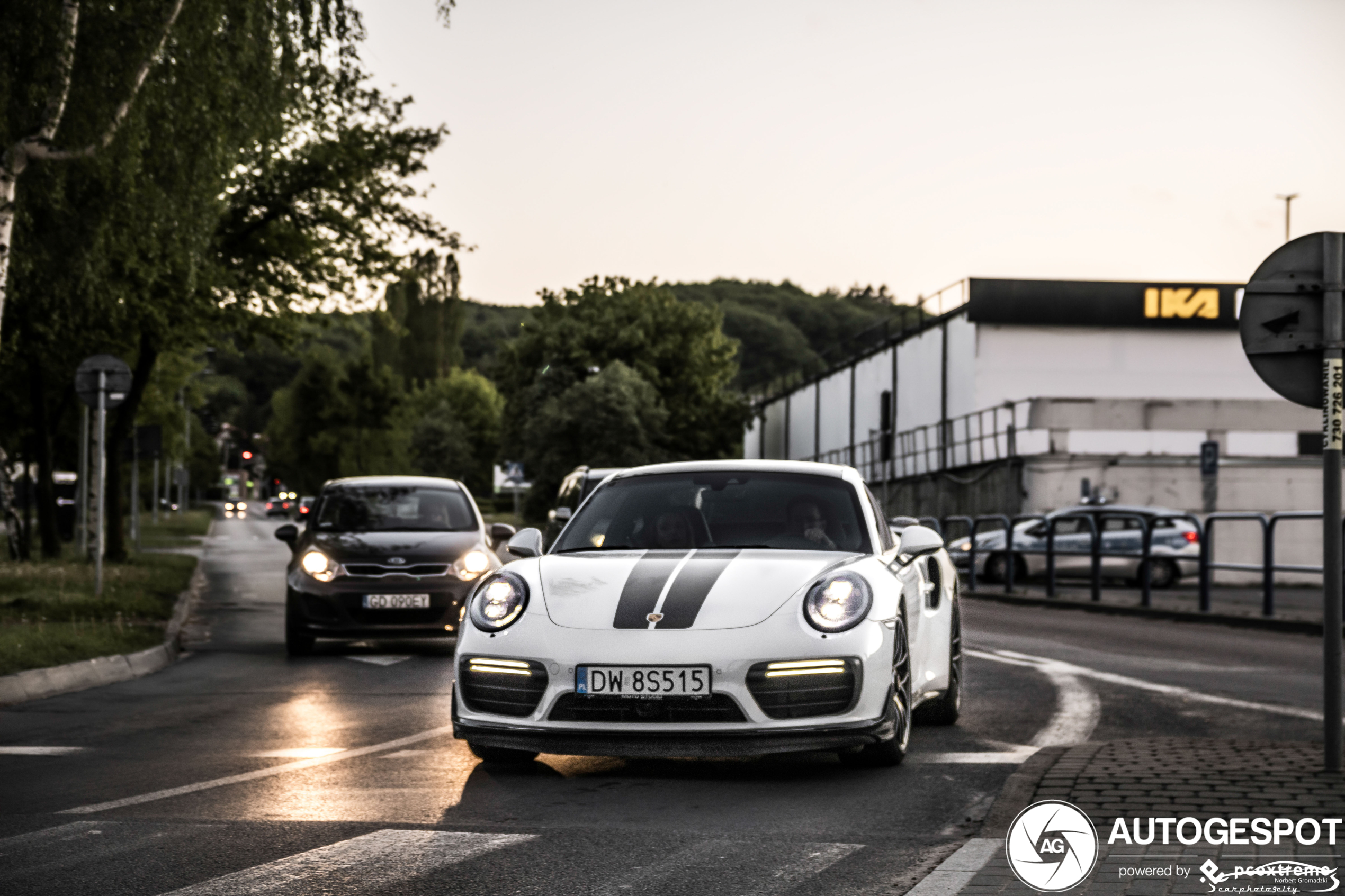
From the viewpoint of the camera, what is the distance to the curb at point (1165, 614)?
1727cm

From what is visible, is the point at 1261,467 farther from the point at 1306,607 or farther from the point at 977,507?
the point at 1306,607

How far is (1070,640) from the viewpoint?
1605cm

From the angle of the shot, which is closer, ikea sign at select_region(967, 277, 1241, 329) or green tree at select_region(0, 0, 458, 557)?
green tree at select_region(0, 0, 458, 557)

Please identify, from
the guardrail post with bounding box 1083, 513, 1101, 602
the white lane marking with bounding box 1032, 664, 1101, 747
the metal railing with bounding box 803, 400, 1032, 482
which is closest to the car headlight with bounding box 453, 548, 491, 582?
the white lane marking with bounding box 1032, 664, 1101, 747

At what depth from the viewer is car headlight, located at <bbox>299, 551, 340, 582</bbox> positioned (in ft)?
45.3

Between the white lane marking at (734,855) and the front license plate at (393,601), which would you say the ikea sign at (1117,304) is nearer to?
the front license plate at (393,601)

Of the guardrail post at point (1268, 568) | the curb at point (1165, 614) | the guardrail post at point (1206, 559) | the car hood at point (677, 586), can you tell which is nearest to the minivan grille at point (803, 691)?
the car hood at point (677, 586)

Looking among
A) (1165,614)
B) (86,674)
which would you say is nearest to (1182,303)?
(1165,614)

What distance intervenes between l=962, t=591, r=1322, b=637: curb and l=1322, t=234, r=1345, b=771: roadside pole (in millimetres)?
10739

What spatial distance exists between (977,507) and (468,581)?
2844 centimetres

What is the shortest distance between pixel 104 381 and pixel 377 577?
5298 mm

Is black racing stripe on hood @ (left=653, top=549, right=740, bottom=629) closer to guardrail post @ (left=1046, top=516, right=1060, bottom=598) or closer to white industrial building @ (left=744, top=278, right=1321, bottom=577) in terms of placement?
white industrial building @ (left=744, top=278, right=1321, bottom=577)

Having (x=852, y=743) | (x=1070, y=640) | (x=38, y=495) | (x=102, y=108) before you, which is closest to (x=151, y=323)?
(x=38, y=495)

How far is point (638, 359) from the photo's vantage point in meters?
73.0
